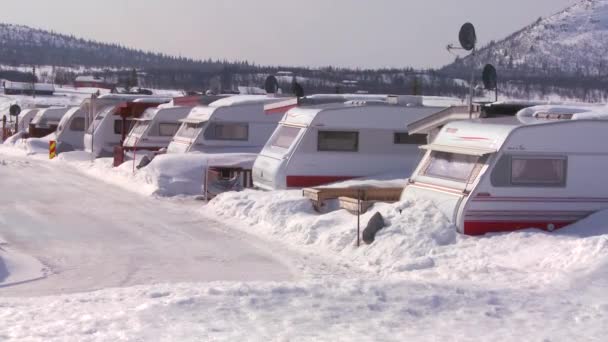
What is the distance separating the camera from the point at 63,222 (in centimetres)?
1873

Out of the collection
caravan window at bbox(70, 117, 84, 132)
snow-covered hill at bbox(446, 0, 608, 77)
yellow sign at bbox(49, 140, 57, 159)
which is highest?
snow-covered hill at bbox(446, 0, 608, 77)

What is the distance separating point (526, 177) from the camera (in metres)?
14.8

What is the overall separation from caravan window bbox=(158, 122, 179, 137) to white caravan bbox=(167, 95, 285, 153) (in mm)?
4056

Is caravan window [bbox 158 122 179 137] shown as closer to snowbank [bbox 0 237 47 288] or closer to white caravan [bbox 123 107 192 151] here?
white caravan [bbox 123 107 192 151]

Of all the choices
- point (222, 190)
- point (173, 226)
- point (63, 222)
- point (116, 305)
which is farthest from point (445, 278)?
point (222, 190)

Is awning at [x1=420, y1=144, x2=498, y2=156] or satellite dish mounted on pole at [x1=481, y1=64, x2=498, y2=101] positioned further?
satellite dish mounted on pole at [x1=481, y1=64, x2=498, y2=101]

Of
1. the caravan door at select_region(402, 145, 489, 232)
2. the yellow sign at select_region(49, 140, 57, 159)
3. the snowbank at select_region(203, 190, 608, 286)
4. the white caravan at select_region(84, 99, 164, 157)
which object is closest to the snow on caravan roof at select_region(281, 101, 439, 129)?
the snowbank at select_region(203, 190, 608, 286)

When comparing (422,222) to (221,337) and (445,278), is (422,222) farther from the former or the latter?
(221,337)

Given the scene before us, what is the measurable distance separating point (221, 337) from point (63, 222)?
10.9 metres

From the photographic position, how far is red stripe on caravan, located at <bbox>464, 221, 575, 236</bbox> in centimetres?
1448

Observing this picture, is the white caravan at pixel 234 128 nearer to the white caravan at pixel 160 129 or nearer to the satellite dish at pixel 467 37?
the white caravan at pixel 160 129

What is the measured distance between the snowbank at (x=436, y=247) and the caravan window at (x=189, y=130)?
1069 cm

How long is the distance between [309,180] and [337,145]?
1.10 metres

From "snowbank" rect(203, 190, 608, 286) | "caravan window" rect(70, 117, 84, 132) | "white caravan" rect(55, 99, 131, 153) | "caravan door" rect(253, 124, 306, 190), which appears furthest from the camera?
"caravan window" rect(70, 117, 84, 132)
